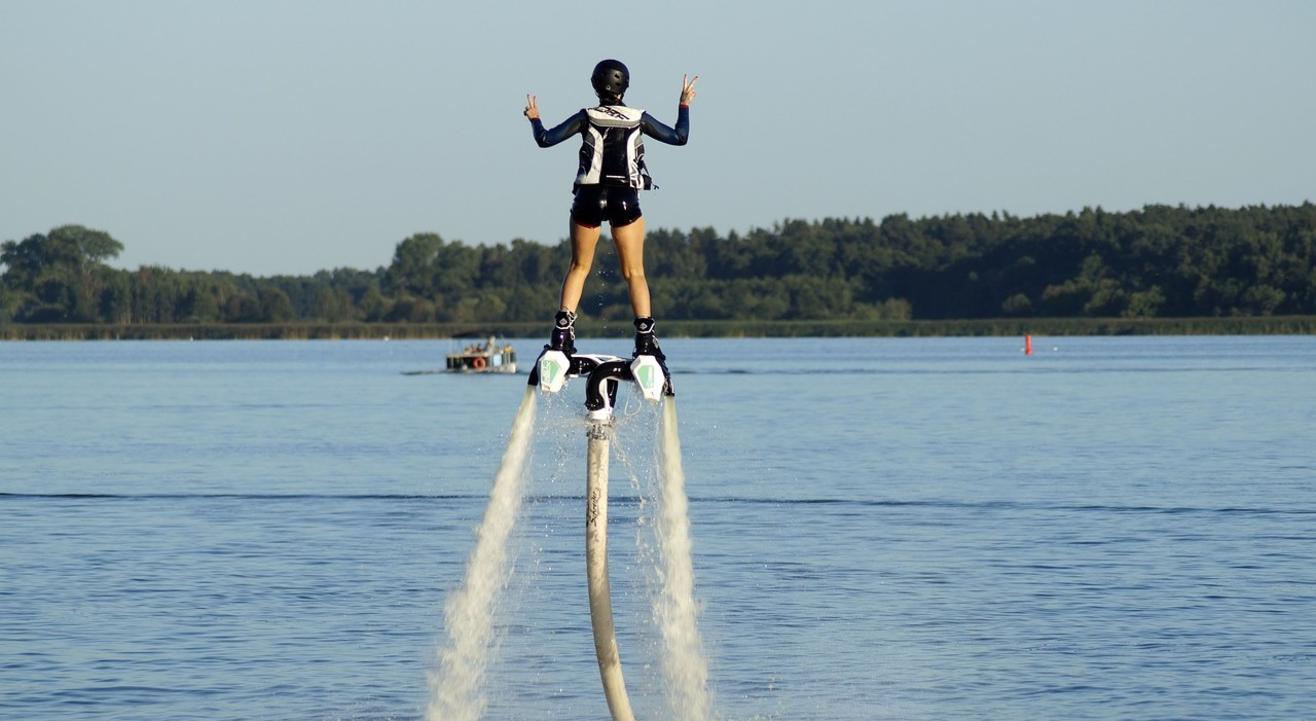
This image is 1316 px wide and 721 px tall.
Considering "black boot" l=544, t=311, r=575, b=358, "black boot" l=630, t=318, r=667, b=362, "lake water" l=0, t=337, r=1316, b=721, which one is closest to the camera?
"black boot" l=544, t=311, r=575, b=358

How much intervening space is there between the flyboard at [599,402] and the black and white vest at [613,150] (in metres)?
1.71

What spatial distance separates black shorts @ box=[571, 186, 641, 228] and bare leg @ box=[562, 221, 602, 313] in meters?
0.09

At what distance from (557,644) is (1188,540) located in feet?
77.0

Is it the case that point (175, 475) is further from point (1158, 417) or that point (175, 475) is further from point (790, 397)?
point (790, 397)

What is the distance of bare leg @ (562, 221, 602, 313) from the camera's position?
19406mm

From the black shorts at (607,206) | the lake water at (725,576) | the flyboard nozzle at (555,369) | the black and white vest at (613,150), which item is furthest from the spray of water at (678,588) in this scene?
the black and white vest at (613,150)

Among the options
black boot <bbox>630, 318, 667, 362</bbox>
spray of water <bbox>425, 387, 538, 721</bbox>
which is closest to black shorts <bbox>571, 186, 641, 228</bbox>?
black boot <bbox>630, 318, 667, 362</bbox>

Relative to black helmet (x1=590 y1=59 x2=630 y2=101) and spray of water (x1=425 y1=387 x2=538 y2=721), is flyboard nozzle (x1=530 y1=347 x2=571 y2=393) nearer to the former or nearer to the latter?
spray of water (x1=425 y1=387 x2=538 y2=721)

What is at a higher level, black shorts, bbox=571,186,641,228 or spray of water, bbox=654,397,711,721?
black shorts, bbox=571,186,641,228

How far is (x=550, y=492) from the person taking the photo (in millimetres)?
77875

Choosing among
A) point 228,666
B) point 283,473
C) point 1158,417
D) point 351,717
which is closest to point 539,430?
point 351,717

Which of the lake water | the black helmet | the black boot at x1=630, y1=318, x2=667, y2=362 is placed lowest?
the lake water

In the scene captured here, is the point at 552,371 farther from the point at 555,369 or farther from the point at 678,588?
the point at 678,588

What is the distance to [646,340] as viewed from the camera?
19781 mm
